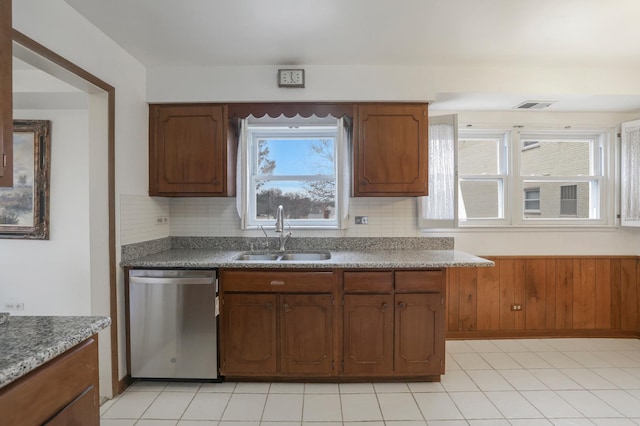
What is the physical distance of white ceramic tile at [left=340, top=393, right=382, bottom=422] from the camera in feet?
6.98

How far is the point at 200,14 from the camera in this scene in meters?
2.07

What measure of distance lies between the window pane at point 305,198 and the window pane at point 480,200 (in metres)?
1.33

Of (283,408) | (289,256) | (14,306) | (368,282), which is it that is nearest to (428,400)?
(368,282)

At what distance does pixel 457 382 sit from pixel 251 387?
1.50 meters

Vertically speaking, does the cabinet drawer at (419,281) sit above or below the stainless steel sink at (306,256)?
below

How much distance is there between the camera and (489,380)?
2562 mm

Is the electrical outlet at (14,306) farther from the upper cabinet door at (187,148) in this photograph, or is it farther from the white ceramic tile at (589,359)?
the white ceramic tile at (589,359)

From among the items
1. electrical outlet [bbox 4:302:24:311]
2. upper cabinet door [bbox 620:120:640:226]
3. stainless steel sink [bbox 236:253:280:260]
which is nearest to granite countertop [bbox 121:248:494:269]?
stainless steel sink [bbox 236:253:280:260]

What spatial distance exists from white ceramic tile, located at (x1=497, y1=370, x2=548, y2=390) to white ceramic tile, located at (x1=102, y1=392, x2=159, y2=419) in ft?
8.32

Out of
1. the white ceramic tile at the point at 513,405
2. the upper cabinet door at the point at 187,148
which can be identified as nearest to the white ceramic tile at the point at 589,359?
the white ceramic tile at the point at 513,405

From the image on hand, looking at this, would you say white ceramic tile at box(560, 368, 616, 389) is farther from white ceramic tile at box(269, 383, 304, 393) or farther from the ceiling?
the ceiling

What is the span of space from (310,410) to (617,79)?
11.4ft

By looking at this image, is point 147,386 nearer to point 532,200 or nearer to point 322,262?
point 322,262

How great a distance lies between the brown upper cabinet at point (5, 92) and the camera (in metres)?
1.14
